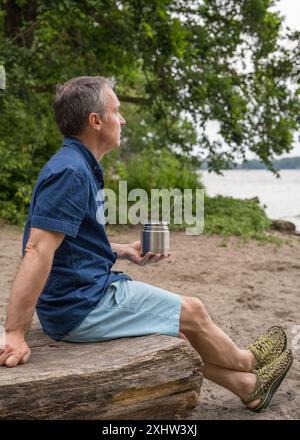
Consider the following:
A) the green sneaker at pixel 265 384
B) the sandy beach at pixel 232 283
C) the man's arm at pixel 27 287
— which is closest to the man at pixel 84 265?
the man's arm at pixel 27 287

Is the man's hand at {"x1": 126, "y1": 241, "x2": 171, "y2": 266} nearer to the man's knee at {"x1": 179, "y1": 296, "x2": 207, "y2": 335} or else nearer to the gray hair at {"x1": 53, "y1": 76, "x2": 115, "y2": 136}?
the man's knee at {"x1": 179, "y1": 296, "x2": 207, "y2": 335}

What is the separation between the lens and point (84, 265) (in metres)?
2.71

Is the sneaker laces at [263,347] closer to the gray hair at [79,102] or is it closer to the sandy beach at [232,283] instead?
the sandy beach at [232,283]

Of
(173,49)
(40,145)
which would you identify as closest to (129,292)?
(173,49)

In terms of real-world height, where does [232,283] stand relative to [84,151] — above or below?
below

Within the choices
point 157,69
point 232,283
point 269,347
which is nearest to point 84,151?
point 269,347

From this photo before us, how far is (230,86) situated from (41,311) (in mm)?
8316

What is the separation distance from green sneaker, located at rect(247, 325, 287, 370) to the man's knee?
1.51 feet

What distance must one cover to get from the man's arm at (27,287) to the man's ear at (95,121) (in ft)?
1.75

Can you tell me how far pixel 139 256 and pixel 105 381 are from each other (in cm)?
77

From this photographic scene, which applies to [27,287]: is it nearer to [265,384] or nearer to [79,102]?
[79,102]

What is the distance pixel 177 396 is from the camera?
274 cm

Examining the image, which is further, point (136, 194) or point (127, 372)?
point (136, 194)
